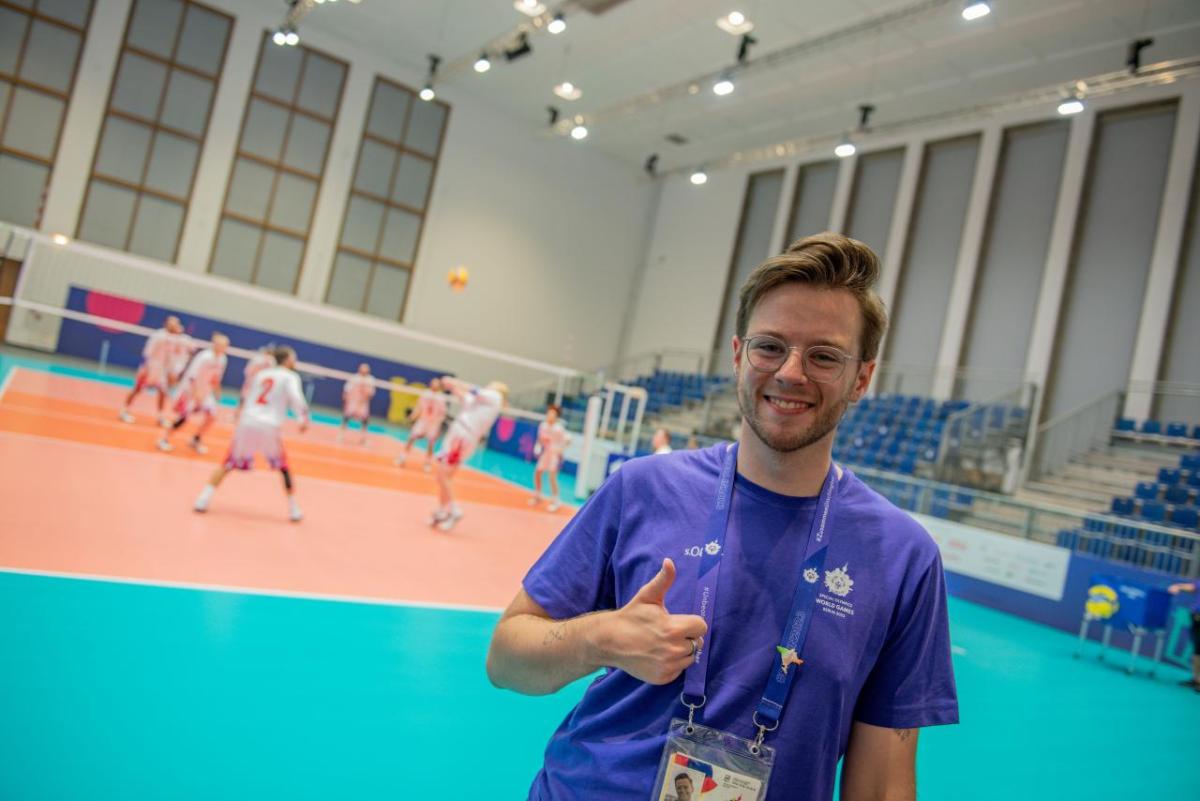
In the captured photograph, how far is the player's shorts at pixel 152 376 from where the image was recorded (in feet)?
41.3

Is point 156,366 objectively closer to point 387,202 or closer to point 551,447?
point 551,447

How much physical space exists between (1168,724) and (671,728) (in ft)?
24.5

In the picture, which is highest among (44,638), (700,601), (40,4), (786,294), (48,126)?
(40,4)

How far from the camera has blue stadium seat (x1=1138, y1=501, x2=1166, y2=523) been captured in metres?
12.0

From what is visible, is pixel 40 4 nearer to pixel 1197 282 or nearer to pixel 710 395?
pixel 710 395

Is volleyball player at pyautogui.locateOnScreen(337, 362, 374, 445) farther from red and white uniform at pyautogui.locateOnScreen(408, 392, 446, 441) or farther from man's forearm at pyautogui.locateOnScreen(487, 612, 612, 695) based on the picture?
man's forearm at pyautogui.locateOnScreen(487, 612, 612, 695)

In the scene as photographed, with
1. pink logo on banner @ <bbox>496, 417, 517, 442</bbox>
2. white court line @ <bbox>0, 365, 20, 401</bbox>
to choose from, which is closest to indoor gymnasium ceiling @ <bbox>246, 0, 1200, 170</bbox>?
pink logo on banner @ <bbox>496, 417, 517, 442</bbox>

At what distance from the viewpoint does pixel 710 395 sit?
1956 cm

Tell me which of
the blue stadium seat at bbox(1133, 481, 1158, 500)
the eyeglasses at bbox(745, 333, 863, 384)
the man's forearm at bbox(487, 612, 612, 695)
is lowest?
the man's forearm at bbox(487, 612, 612, 695)

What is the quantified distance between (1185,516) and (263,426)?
12.9 metres

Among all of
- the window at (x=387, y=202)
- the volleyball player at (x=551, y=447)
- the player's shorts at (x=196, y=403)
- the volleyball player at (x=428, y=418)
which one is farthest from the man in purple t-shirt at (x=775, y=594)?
the window at (x=387, y=202)

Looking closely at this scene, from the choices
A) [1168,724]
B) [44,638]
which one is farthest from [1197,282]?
[44,638]

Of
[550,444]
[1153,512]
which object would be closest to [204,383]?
[550,444]

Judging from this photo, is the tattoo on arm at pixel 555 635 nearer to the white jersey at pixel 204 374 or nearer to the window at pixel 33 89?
the white jersey at pixel 204 374
